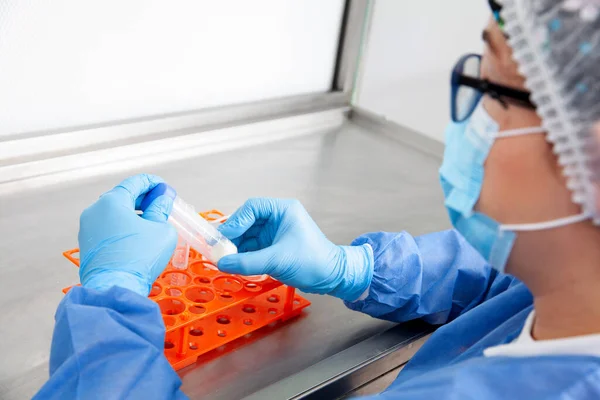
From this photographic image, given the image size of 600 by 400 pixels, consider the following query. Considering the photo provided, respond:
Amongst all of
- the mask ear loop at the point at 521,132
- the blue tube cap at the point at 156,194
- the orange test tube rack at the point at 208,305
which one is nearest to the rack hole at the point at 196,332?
the orange test tube rack at the point at 208,305

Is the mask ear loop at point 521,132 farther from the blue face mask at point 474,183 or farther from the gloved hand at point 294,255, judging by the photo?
the gloved hand at point 294,255

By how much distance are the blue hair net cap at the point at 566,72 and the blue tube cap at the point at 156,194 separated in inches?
24.7

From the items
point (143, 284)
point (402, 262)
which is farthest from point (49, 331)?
point (402, 262)

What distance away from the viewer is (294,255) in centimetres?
109

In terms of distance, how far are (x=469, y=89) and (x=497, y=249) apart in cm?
21

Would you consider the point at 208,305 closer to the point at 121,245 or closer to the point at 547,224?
the point at 121,245

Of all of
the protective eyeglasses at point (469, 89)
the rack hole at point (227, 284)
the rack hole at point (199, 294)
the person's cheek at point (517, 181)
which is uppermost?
the protective eyeglasses at point (469, 89)

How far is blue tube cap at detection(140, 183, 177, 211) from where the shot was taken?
110cm

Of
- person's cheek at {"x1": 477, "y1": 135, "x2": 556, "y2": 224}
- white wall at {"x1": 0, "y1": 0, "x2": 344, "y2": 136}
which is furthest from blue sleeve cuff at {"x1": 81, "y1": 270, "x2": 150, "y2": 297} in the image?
white wall at {"x1": 0, "y1": 0, "x2": 344, "y2": 136}

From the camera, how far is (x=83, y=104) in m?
1.55

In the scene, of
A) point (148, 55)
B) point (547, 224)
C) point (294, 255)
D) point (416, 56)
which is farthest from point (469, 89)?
point (416, 56)

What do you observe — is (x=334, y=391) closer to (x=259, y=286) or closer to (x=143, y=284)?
(x=259, y=286)

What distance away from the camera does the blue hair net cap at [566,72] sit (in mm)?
656

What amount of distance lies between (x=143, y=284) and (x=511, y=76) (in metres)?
0.60
